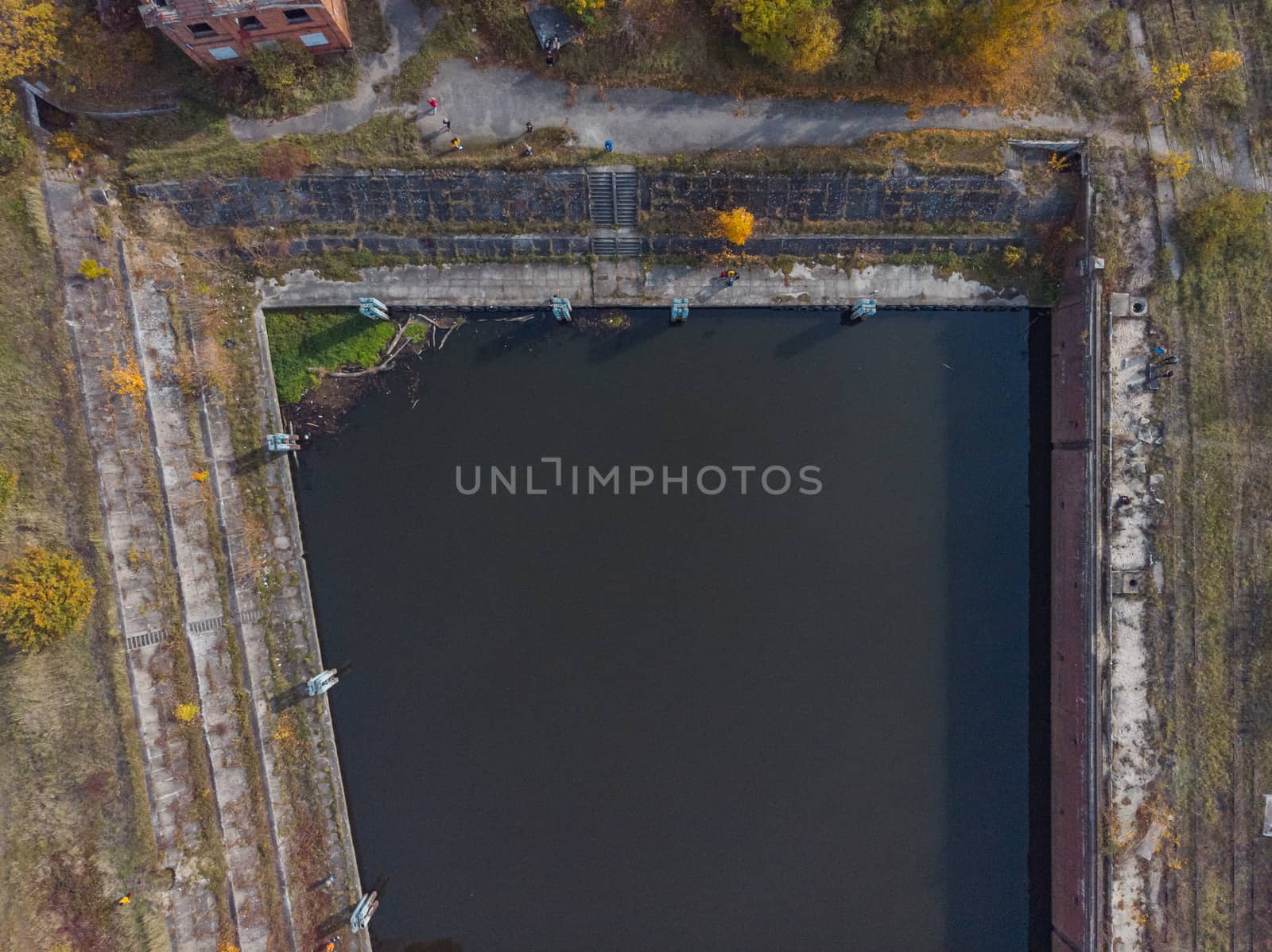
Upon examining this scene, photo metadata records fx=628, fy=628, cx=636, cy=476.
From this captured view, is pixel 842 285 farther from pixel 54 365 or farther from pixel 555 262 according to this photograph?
pixel 54 365

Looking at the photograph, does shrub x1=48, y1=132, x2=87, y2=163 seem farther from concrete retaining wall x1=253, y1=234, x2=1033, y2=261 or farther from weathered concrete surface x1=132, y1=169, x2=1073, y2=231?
concrete retaining wall x1=253, y1=234, x2=1033, y2=261

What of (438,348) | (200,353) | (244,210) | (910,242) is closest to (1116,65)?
(910,242)

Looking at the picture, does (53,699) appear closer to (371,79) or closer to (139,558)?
(139,558)

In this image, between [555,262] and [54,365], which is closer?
[54,365]

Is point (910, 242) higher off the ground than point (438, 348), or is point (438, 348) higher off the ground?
point (910, 242)

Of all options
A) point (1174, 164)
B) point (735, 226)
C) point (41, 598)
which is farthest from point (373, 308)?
point (1174, 164)

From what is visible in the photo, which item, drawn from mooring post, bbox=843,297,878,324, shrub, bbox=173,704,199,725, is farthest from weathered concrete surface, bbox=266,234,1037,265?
shrub, bbox=173,704,199,725
